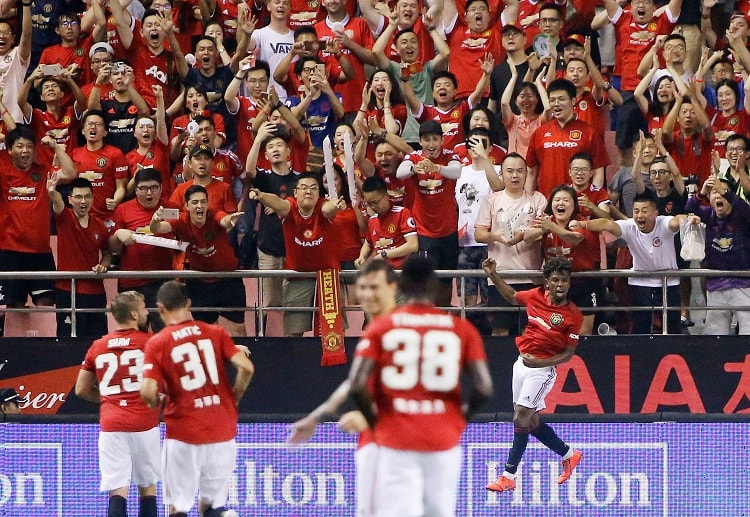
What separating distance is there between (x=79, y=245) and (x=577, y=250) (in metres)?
5.23

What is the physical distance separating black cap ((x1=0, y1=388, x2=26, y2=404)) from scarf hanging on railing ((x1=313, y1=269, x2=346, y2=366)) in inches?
124

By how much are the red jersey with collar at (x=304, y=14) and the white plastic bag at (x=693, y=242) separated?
5.91m

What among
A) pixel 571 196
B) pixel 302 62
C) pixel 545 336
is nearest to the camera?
pixel 545 336

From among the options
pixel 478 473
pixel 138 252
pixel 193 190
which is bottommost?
pixel 478 473

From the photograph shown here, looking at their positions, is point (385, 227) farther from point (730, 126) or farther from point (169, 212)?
point (730, 126)

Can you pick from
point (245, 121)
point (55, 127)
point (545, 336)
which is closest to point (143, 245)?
point (245, 121)

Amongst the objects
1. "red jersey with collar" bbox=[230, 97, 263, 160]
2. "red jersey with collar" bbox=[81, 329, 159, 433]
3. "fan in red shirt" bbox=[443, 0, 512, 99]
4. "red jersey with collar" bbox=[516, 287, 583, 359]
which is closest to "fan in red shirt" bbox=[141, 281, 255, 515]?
"red jersey with collar" bbox=[81, 329, 159, 433]

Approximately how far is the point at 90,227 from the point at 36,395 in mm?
1888

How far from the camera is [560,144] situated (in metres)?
14.2

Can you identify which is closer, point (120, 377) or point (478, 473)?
point (120, 377)

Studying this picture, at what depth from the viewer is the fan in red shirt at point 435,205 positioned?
1378 centimetres

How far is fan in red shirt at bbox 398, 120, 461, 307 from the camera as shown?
13781 millimetres

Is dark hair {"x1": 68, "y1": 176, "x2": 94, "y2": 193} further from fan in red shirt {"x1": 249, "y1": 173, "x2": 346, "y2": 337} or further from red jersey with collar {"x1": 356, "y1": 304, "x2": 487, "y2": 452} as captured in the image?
red jersey with collar {"x1": 356, "y1": 304, "x2": 487, "y2": 452}

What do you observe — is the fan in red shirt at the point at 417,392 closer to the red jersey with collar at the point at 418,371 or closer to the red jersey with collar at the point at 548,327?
the red jersey with collar at the point at 418,371
